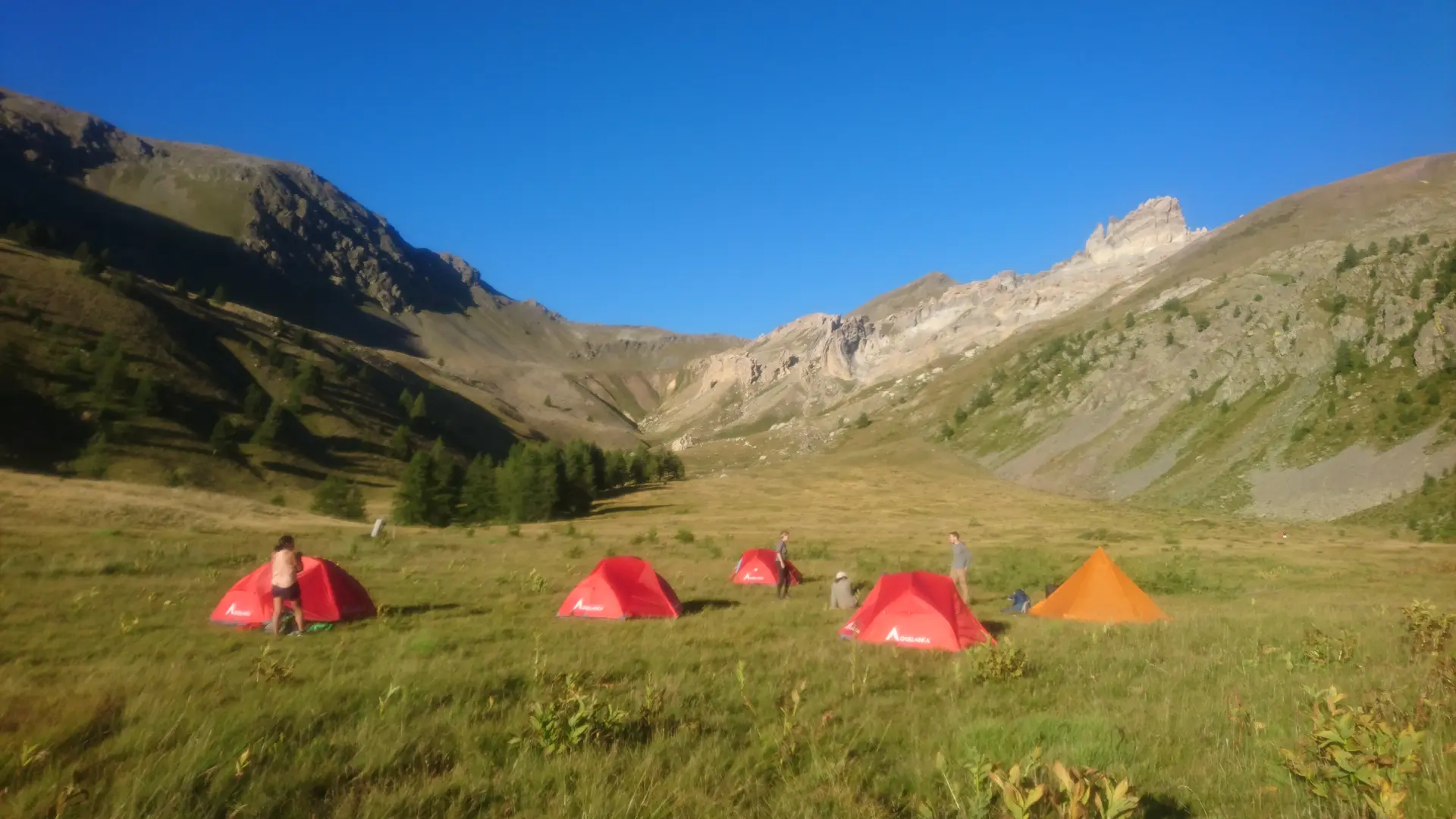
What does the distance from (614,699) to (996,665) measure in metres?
5.12

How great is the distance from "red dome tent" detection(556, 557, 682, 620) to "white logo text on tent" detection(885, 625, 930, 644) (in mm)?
5030

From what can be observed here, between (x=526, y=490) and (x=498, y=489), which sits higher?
(x=498, y=489)

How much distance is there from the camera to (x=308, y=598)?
534 inches

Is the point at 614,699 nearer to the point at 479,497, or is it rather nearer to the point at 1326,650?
the point at 1326,650

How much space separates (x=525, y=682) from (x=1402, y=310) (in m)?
104

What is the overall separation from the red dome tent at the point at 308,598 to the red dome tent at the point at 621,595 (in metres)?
4.06

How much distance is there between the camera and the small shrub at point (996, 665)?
31.1 ft

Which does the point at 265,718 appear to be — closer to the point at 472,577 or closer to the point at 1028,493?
the point at 472,577

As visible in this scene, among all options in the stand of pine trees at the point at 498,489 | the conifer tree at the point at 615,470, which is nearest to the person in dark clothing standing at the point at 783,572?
the stand of pine trees at the point at 498,489

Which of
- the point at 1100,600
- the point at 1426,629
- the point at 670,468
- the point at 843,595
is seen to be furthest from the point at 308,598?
the point at 670,468

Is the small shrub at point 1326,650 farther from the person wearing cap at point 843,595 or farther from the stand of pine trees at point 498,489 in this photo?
the stand of pine trees at point 498,489

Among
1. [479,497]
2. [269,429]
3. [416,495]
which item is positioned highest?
[269,429]

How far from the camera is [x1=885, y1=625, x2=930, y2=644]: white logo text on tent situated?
12445 mm

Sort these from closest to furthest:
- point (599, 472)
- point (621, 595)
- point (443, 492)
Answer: point (621, 595), point (443, 492), point (599, 472)
